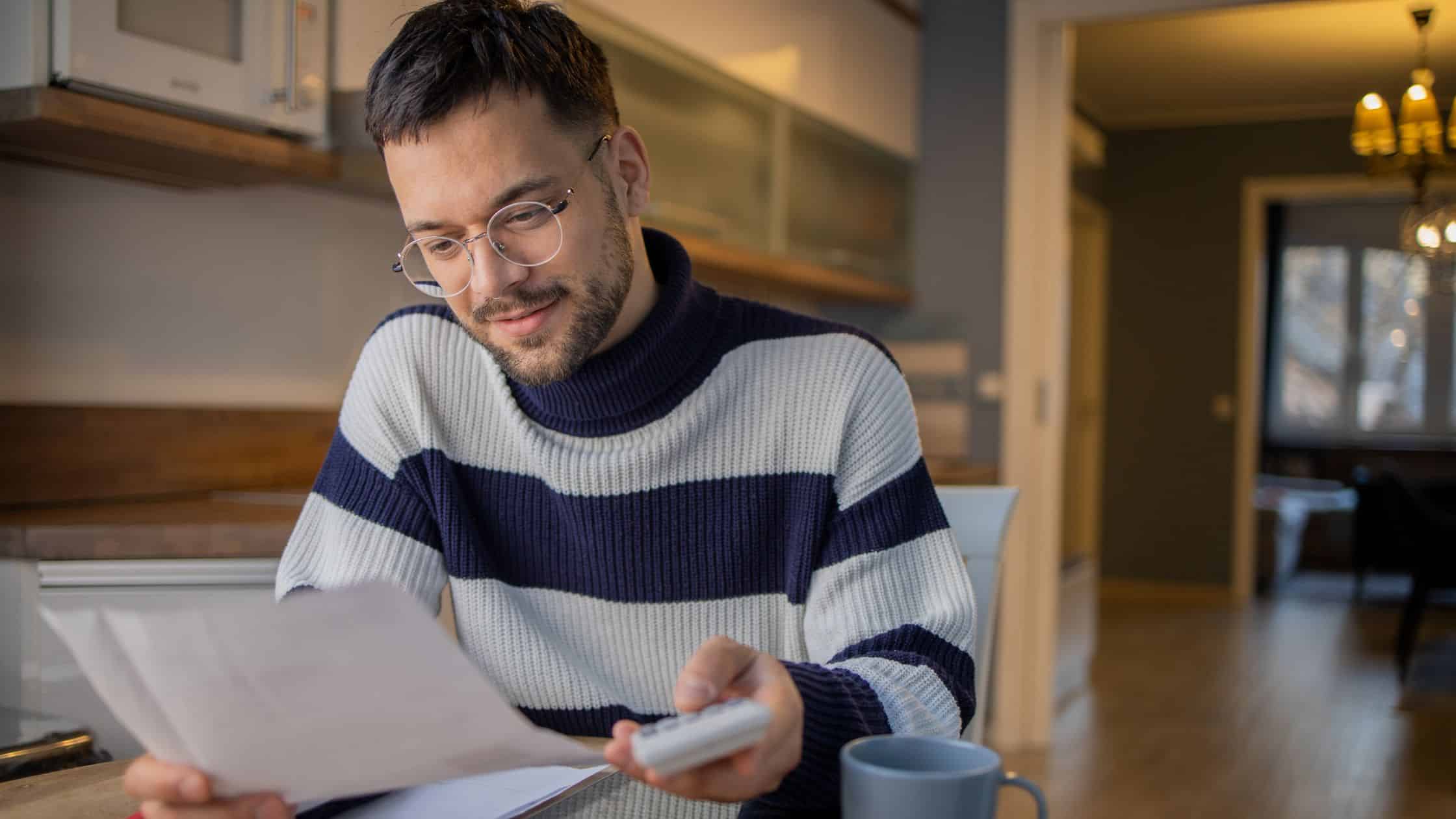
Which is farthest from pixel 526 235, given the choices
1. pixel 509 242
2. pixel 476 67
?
pixel 476 67

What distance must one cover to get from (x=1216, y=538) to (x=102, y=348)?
6.31 metres

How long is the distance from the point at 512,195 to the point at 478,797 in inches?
17.2

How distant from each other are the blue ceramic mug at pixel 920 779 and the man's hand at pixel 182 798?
1.08 feet

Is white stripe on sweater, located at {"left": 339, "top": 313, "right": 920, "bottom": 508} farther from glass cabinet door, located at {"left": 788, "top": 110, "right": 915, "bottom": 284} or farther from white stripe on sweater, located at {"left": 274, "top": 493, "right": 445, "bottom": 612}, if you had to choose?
glass cabinet door, located at {"left": 788, "top": 110, "right": 915, "bottom": 284}

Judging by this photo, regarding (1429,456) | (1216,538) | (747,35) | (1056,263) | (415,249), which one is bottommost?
(1216,538)

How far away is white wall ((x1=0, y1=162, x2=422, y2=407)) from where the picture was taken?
197cm

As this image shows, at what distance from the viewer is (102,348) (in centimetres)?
207

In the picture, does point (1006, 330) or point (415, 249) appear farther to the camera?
point (1006, 330)

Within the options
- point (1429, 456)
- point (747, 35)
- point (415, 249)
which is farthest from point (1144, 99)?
point (415, 249)

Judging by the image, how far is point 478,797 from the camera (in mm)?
820

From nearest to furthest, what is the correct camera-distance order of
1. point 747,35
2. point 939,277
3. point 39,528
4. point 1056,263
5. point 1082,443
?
→ 1. point 39,528
2. point 747,35
3. point 1056,263
4. point 939,277
5. point 1082,443

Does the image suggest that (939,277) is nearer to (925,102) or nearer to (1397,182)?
(925,102)

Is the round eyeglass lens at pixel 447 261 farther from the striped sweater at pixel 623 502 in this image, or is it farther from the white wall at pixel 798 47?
the white wall at pixel 798 47

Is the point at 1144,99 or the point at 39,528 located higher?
the point at 1144,99
